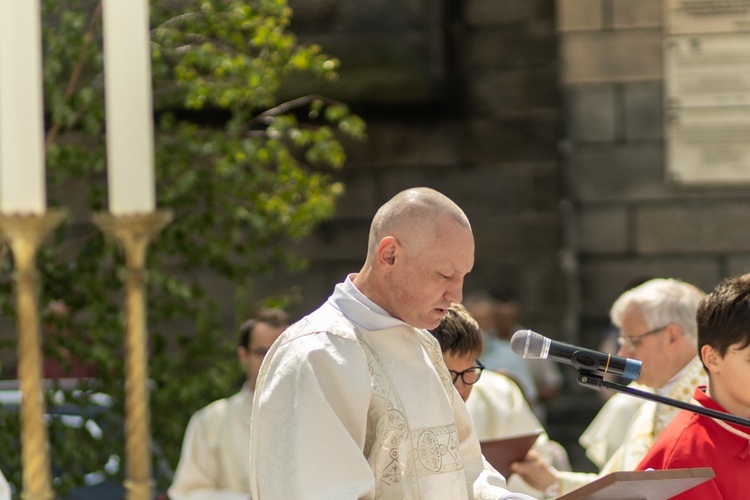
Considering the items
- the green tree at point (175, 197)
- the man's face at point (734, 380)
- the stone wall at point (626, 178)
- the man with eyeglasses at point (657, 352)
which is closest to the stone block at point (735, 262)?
the stone wall at point (626, 178)

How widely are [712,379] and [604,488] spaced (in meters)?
0.63

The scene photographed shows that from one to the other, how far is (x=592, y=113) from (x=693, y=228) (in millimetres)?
971

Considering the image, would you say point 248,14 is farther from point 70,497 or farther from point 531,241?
point 531,241

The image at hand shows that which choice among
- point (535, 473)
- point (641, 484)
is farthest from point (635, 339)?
point (641, 484)

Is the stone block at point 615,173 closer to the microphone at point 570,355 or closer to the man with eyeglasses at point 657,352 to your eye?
the man with eyeglasses at point 657,352

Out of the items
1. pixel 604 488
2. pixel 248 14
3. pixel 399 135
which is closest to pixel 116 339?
pixel 248 14

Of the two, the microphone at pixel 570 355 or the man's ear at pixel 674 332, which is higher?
the microphone at pixel 570 355

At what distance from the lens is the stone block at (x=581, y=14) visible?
27.4 ft

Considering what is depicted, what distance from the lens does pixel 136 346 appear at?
2.09 meters

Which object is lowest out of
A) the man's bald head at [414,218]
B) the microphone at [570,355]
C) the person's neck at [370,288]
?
the microphone at [570,355]

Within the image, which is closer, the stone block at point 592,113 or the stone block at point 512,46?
the stone block at point 592,113

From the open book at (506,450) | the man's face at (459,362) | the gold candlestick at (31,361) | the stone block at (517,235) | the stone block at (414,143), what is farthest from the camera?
the stone block at (414,143)

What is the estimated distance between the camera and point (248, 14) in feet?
21.7

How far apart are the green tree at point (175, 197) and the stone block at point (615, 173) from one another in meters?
2.22
